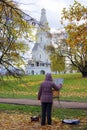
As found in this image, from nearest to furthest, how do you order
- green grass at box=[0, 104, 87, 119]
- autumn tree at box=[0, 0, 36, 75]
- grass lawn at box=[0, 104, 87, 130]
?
1. autumn tree at box=[0, 0, 36, 75]
2. grass lawn at box=[0, 104, 87, 130]
3. green grass at box=[0, 104, 87, 119]

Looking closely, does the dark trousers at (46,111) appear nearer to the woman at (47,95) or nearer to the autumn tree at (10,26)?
the woman at (47,95)

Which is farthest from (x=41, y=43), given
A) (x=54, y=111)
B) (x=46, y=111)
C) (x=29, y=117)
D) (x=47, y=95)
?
(x=47, y=95)

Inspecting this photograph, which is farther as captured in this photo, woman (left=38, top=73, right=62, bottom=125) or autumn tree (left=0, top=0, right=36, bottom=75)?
woman (left=38, top=73, right=62, bottom=125)

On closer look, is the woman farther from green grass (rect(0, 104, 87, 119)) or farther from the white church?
green grass (rect(0, 104, 87, 119))

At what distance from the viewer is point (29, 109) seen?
1941 cm

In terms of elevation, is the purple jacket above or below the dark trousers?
above

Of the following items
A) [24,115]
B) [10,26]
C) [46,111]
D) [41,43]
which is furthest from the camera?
[41,43]

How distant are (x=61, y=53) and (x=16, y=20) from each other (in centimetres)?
5361

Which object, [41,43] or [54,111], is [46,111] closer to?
[54,111]

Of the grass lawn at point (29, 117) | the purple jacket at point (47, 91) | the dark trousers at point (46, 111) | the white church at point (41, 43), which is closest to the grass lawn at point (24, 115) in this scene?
the grass lawn at point (29, 117)

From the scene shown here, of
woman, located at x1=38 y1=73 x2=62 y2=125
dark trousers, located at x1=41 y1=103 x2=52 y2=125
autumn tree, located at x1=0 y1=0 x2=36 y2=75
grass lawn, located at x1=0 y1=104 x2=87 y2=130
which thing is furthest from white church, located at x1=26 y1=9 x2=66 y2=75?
dark trousers, located at x1=41 y1=103 x2=52 y2=125

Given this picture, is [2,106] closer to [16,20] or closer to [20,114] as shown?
[20,114]

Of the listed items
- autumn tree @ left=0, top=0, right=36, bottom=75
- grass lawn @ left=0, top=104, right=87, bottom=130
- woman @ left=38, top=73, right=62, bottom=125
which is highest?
autumn tree @ left=0, top=0, right=36, bottom=75

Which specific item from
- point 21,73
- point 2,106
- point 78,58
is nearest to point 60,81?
point 21,73
